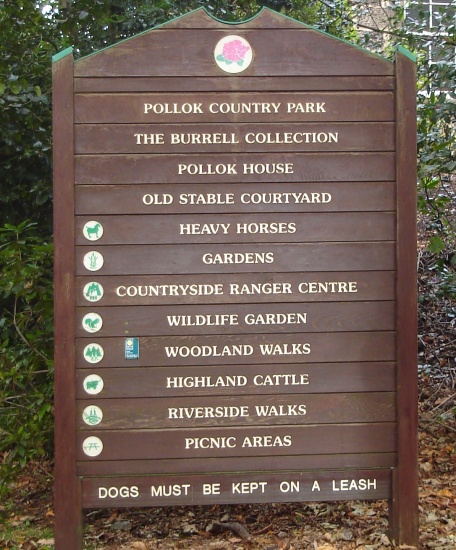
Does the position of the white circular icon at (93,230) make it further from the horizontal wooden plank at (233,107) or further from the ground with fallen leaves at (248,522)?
the ground with fallen leaves at (248,522)

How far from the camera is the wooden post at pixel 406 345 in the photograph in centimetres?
389

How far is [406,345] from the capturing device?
3.89m

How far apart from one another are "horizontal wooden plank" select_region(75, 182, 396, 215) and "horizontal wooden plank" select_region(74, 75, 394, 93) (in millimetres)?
536

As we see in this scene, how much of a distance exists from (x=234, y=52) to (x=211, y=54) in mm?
130

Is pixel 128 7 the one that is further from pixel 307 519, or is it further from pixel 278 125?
pixel 307 519

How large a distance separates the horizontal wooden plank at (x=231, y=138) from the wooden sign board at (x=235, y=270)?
1cm

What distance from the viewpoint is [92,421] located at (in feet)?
12.5

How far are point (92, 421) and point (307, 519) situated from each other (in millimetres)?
1775

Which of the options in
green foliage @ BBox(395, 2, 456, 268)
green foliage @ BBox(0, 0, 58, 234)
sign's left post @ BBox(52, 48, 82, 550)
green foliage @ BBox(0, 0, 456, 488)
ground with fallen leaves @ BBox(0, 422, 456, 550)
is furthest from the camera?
green foliage @ BBox(0, 0, 58, 234)

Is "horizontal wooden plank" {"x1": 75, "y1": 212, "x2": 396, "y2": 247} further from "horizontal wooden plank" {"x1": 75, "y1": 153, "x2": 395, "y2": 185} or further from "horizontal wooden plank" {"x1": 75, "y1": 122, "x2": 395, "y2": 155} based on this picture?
"horizontal wooden plank" {"x1": 75, "y1": 122, "x2": 395, "y2": 155}

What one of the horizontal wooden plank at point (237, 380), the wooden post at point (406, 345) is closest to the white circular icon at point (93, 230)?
the horizontal wooden plank at point (237, 380)

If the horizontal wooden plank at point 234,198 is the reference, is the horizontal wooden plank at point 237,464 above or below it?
below

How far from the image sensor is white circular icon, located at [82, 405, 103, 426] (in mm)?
3816

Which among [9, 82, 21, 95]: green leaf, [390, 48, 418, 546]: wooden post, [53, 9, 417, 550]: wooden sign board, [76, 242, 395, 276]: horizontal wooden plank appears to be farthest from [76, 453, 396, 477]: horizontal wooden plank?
[9, 82, 21, 95]: green leaf
